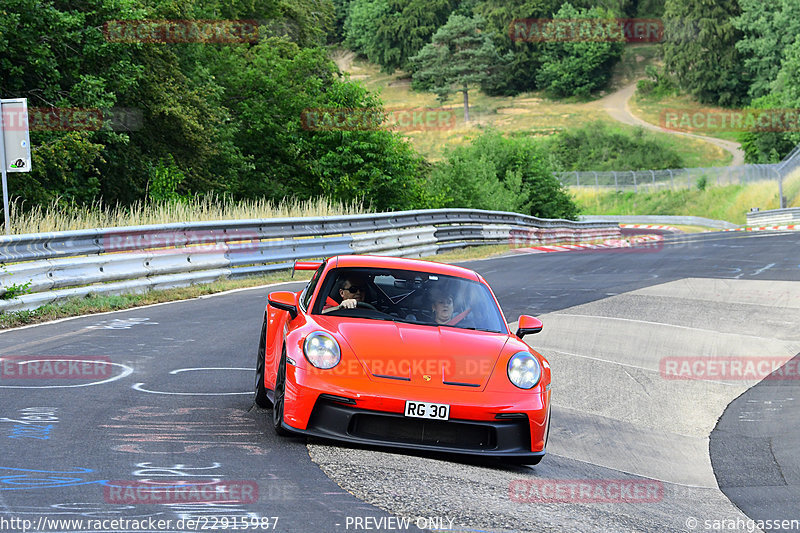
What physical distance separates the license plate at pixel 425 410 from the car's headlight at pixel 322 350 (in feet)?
1.91

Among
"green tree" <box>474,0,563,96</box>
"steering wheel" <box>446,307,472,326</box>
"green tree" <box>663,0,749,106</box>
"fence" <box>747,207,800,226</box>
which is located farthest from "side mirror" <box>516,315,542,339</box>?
"green tree" <box>474,0,563,96</box>

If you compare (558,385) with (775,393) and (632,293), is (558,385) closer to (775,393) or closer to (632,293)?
(775,393)

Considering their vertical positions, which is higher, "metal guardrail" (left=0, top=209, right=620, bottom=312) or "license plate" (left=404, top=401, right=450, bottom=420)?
"license plate" (left=404, top=401, right=450, bottom=420)

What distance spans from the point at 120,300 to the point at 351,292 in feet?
24.9

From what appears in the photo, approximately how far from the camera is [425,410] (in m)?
6.18

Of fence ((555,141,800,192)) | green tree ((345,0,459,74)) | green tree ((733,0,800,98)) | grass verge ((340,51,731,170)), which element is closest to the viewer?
fence ((555,141,800,192))

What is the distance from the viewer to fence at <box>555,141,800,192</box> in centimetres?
6744

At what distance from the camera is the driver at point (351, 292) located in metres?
7.43

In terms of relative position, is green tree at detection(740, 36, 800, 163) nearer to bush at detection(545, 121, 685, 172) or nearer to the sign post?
bush at detection(545, 121, 685, 172)

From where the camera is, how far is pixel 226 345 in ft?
35.9

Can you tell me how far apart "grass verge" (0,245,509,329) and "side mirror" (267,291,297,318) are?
5.72 m

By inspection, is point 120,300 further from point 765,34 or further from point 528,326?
point 765,34

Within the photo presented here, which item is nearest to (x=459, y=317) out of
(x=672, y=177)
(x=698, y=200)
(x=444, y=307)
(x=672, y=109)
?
(x=444, y=307)

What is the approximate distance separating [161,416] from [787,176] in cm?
6172
